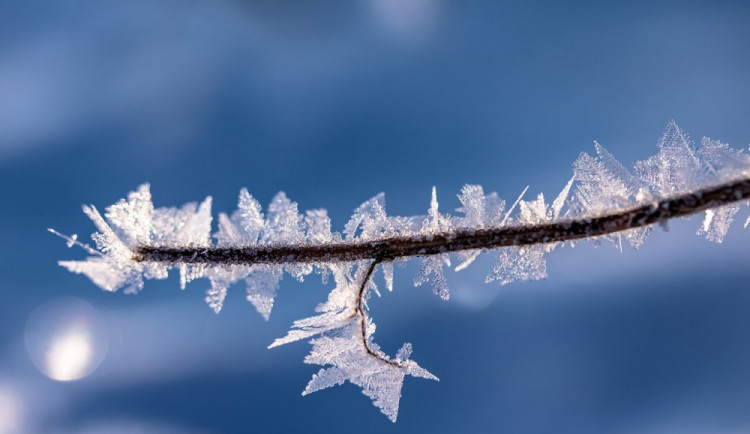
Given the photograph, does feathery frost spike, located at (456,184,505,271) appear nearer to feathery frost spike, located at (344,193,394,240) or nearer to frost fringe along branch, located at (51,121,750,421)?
frost fringe along branch, located at (51,121,750,421)

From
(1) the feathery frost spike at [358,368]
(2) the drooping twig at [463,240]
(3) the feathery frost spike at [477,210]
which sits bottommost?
(1) the feathery frost spike at [358,368]


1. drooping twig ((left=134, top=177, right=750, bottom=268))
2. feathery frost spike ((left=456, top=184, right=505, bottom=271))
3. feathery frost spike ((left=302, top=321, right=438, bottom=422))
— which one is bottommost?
feathery frost spike ((left=302, top=321, right=438, bottom=422))

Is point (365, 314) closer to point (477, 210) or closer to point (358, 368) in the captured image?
point (358, 368)

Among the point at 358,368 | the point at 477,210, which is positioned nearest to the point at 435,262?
the point at 477,210

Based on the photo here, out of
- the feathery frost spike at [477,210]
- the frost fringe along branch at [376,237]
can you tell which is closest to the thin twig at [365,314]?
the frost fringe along branch at [376,237]

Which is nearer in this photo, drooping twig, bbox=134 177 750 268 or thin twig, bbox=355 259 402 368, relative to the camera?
drooping twig, bbox=134 177 750 268

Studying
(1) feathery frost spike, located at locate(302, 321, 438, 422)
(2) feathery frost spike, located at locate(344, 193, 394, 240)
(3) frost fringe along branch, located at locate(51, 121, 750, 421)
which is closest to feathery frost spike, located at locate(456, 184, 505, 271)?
(3) frost fringe along branch, located at locate(51, 121, 750, 421)

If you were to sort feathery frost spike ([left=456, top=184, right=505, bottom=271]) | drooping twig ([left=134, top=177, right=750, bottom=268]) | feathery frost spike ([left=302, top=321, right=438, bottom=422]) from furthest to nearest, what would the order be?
feathery frost spike ([left=302, top=321, right=438, bottom=422]) < feathery frost spike ([left=456, top=184, right=505, bottom=271]) < drooping twig ([left=134, top=177, right=750, bottom=268])

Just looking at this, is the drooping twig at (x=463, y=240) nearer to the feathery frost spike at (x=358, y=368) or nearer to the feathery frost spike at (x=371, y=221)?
the feathery frost spike at (x=371, y=221)

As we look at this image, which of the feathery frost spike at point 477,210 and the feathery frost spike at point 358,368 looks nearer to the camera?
the feathery frost spike at point 477,210
